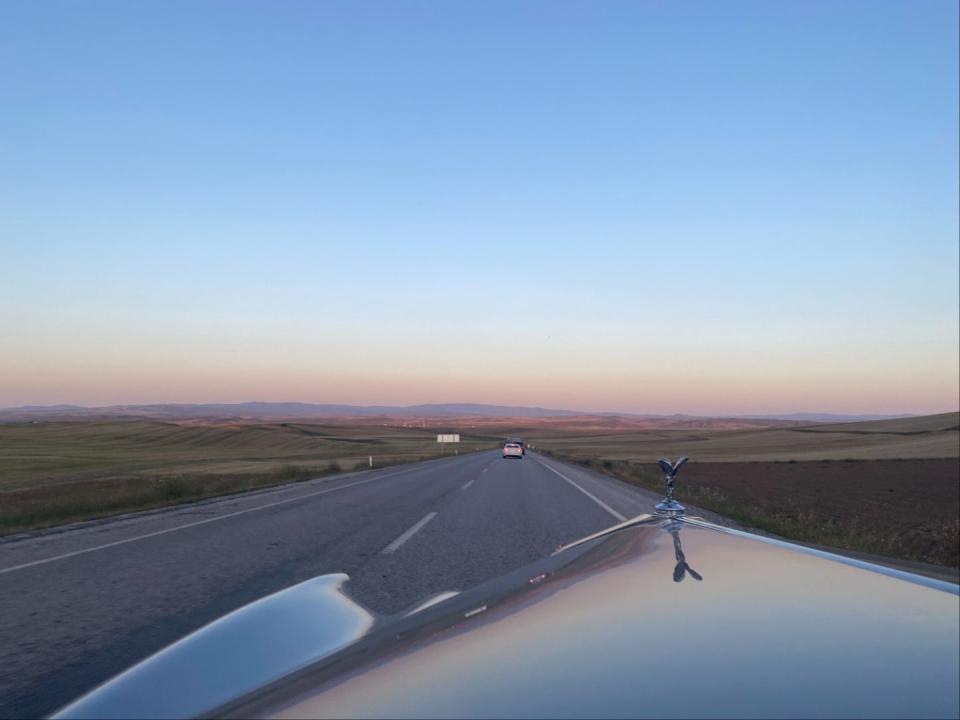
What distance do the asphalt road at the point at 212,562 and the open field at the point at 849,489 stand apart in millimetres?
3962

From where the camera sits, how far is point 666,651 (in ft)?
5.84

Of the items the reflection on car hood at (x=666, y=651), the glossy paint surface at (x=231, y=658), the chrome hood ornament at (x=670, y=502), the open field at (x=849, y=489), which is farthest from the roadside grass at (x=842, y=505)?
the glossy paint surface at (x=231, y=658)

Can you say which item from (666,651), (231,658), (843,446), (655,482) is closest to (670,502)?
(666,651)

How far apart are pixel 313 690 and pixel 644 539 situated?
5.70ft

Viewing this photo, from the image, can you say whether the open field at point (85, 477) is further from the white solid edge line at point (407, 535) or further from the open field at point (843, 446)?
the open field at point (843, 446)

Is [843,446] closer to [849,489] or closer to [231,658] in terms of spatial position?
[849,489]

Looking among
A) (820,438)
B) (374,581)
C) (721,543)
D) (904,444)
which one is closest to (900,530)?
(374,581)

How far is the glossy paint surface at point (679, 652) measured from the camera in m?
1.49

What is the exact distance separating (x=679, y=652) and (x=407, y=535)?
28.5ft

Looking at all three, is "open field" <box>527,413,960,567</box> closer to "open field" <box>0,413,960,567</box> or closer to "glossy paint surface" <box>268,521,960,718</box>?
"open field" <box>0,413,960,567</box>

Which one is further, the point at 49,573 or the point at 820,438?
the point at 820,438

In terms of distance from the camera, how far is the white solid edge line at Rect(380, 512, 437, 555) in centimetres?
884

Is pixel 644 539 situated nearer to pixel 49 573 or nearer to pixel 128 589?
pixel 128 589

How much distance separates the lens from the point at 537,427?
193m
